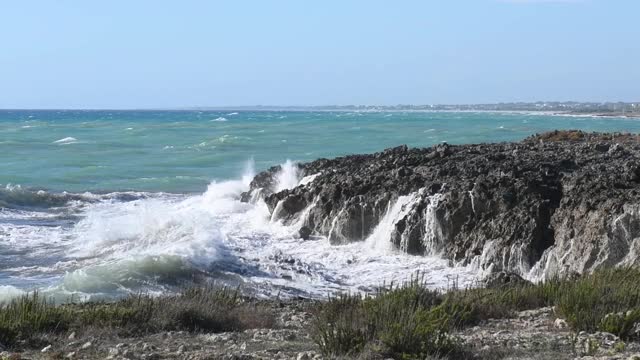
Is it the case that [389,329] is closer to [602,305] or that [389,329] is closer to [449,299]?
[449,299]

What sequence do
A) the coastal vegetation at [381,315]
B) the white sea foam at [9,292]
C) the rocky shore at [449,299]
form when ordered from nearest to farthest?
1. the coastal vegetation at [381,315]
2. the rocky shore at [449,299]
3. the white sea foam at [9,292]

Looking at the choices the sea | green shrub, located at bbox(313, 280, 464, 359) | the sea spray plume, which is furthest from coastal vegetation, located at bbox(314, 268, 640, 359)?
the sea spray plume

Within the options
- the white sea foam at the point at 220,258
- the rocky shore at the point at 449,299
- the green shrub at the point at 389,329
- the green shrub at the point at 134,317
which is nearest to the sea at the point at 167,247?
the white sea foam at the point at 220,258

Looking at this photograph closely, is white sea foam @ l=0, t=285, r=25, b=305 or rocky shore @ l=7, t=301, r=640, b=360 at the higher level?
rocky shore @ l=7, t=301, r=640, b=360

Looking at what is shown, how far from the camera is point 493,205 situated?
1812 cm

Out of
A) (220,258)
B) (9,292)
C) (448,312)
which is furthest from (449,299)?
(220,258)

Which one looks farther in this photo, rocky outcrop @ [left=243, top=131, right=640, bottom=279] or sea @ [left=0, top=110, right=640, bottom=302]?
sea @ [left=0, top=110, right=640, bottom=302]

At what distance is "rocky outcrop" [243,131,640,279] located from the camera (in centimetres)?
1551

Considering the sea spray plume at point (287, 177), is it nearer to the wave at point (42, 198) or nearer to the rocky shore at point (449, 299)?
the rocky shore at point (449, 299)

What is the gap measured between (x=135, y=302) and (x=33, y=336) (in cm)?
165

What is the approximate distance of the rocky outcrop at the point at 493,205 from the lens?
1551 centimetres

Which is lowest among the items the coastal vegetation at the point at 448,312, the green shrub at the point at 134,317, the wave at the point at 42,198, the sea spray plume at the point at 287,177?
the wave at the point at 42,198

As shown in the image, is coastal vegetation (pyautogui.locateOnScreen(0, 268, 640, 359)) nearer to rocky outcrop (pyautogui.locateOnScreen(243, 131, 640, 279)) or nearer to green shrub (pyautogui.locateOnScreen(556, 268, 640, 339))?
green shrub (pyautogui.locateOnScreen(556, 268, 640, 339))

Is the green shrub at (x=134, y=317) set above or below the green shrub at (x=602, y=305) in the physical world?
below
